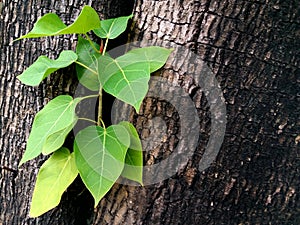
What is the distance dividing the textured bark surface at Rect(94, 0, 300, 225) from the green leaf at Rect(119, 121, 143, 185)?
3 centimetres

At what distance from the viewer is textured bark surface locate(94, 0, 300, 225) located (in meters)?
1.00

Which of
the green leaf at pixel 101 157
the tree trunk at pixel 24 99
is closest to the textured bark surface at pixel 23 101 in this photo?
the tree trunk at pixel 24 99

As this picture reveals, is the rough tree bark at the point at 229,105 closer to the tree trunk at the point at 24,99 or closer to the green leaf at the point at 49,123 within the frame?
the tree trunk at the point at 24,99

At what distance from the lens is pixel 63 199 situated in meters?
1.25

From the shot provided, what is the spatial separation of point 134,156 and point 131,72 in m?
0.24

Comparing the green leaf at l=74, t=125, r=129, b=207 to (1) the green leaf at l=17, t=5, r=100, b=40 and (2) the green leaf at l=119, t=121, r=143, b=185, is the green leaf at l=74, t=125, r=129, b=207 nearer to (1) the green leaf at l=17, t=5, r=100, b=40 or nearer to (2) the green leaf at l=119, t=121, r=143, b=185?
(2) the green leaf at l=119, t=121, r=143, b=185

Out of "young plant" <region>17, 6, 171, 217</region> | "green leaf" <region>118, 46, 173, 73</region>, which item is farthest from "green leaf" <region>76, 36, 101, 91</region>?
"green leaf" <region>118, 46, 173, 73</region>

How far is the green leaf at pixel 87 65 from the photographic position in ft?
3.66

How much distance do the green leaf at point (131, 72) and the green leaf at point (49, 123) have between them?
12 cm

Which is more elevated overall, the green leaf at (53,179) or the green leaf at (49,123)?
the green leaf at (49,123)

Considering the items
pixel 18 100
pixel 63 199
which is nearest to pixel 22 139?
pixel 18 100

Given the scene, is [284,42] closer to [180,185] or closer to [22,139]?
[180,185]

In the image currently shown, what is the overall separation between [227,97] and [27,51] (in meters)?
0.62

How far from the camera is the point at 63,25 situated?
3.57 ft
